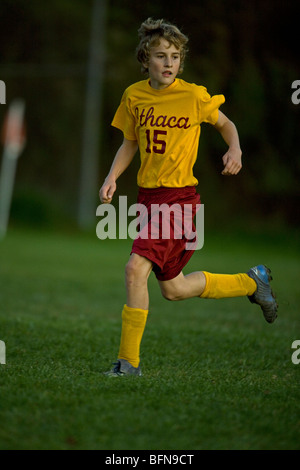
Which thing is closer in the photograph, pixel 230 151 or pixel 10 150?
pixel 230 151

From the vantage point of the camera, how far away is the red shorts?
414 cm

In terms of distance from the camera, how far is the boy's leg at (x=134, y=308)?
4.06 meters

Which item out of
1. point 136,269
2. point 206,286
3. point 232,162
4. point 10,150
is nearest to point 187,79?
point 10,150

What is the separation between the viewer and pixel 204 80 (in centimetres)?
1714

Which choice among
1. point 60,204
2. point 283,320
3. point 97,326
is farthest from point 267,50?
point 97,326

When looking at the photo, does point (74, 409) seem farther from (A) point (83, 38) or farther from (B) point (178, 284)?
(A) point (83, 38)

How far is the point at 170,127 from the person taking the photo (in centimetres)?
423

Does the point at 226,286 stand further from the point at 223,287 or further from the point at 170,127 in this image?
the point at 170,127

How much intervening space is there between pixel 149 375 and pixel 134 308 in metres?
0.38

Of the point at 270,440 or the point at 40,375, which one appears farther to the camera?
the point at 40,375

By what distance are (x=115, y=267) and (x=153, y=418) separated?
8.81 meters

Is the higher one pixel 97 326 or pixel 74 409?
pixel 97 326

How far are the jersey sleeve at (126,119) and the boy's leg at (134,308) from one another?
790 millimetres

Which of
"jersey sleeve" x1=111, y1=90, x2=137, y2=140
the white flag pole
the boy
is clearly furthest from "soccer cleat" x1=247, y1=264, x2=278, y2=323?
the white flag pole
